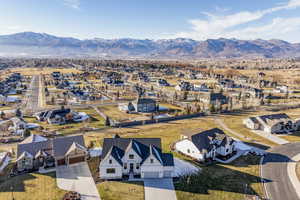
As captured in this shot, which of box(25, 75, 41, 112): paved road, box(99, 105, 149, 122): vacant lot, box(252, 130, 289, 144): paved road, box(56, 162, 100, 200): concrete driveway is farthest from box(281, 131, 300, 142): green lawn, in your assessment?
box(25, 75, 41, 112): paved road

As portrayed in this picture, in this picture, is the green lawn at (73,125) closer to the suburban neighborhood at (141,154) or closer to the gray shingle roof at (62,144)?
the suburban neighborhood at (141,154)

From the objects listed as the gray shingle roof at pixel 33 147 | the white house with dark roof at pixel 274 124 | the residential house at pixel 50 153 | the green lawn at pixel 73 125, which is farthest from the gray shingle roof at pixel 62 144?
the white house with dark roof at pixel 274 124

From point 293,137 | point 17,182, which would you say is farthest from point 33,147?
point 293,137

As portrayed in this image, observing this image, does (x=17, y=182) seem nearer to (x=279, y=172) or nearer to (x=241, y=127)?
(x=279, y=172)

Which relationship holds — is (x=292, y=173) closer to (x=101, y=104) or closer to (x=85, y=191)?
(x=85, y=191)

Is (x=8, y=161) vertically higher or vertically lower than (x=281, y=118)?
lower

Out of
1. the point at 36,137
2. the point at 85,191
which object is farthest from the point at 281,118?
the point at 36,137

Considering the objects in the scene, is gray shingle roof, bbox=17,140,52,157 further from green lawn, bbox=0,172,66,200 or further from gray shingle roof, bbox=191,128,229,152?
gray shingle roof, bbox=191,128,229,152
